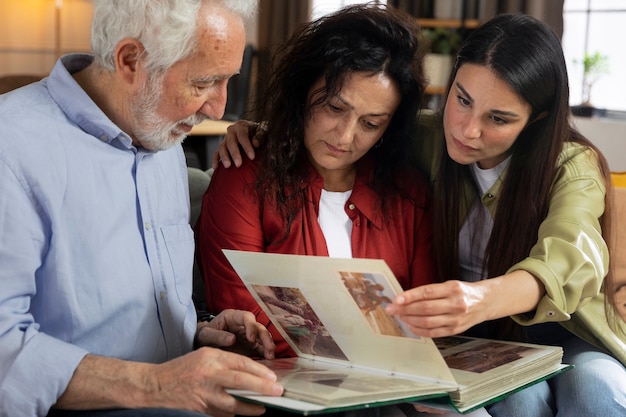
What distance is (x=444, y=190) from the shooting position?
185cm

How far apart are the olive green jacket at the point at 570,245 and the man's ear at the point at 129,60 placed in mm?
752

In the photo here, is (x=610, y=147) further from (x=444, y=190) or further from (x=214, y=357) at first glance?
(x=214, y=357)

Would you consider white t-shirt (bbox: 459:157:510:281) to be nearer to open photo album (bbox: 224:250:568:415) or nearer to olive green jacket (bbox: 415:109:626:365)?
olive green jacket (bbox: 415:109:626:365)

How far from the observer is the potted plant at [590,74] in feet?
16.1

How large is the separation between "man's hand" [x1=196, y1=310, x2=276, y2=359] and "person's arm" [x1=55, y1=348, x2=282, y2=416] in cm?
30

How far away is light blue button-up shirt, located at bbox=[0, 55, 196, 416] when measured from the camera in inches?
47.8

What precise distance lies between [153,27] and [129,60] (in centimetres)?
7

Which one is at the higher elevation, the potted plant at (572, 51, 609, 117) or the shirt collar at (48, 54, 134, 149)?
the shirt collar at (48, 54, 134, 149)

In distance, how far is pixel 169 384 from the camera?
122cm

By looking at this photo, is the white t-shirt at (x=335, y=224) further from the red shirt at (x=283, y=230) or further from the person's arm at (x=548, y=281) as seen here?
the person's arm at (x=548, y=281)

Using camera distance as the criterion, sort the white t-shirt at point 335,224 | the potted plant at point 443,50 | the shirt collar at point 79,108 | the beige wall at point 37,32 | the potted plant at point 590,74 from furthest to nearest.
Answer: the beige wall at point 37,32
the potted plant at point 443,50
the potted plant at point 590,74
the white t-shirt at point 335,224
the shirt collar at point 79,108

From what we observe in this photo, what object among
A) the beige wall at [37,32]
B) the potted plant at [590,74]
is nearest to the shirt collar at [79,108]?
the potted plant at [590,74]

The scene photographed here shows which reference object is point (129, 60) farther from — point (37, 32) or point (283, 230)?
point (37, 32)

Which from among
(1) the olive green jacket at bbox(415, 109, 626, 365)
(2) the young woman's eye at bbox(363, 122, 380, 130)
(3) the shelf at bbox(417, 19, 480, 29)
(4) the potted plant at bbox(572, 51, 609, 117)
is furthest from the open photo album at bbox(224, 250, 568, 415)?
(3) the shelf at bbox(417, 19, 480, 29)
